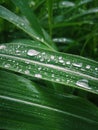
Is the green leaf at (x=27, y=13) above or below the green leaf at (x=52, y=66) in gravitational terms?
above

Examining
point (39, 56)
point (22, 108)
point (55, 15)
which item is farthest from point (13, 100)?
point (55, 15)

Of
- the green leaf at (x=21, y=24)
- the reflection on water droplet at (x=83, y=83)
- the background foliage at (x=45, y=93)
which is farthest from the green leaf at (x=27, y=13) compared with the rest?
the reflection on water droplet at (x=83, y=83)

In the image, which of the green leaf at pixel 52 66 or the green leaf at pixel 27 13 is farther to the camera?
the green leaf at pixel 27 13

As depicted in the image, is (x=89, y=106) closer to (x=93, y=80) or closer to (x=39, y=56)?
(x=93, y=80)

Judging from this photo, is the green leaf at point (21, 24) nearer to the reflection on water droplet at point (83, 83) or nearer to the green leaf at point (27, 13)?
the green leaf at point (27, 13)

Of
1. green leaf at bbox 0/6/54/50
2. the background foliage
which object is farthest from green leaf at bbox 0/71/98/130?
green leaf at bbox 0/6/54/50

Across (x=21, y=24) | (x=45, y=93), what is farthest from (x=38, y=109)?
(x=21, y=24)

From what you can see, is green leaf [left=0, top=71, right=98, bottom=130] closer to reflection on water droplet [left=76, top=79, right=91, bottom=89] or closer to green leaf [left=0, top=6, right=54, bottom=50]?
reflection on water droplet [left=76, top=79, right=91, bottom=89]
